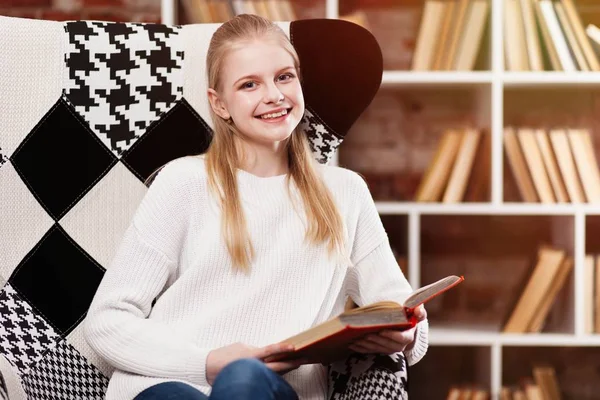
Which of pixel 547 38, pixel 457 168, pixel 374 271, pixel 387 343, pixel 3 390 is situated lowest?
pixel 3 390

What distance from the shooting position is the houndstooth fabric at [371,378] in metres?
1.14

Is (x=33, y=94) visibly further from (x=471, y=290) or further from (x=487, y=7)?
(x=471, y=290)

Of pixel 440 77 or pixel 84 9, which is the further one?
pixel 84 9

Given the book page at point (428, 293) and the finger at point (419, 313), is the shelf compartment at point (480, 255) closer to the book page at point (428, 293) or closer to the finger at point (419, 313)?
the finger at point (419, 313)

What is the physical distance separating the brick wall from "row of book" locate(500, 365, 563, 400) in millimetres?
1434

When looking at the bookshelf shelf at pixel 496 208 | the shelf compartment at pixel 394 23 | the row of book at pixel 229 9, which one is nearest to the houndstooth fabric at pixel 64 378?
the bookshelf shelf at pixel 496 208

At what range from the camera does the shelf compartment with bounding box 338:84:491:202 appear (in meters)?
2.34

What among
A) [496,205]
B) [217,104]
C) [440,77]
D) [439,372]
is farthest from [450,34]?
[439,372]

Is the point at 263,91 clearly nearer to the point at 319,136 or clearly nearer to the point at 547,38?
the point at 319,136

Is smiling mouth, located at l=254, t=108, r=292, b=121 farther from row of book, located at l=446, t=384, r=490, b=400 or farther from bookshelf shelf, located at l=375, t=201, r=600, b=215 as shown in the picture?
row of book, located at l=446, t=384, r=490, b=400

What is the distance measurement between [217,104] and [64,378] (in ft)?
1.72

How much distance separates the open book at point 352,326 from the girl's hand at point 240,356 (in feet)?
0.05

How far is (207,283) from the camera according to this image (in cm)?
127

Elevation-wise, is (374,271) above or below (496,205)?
below
